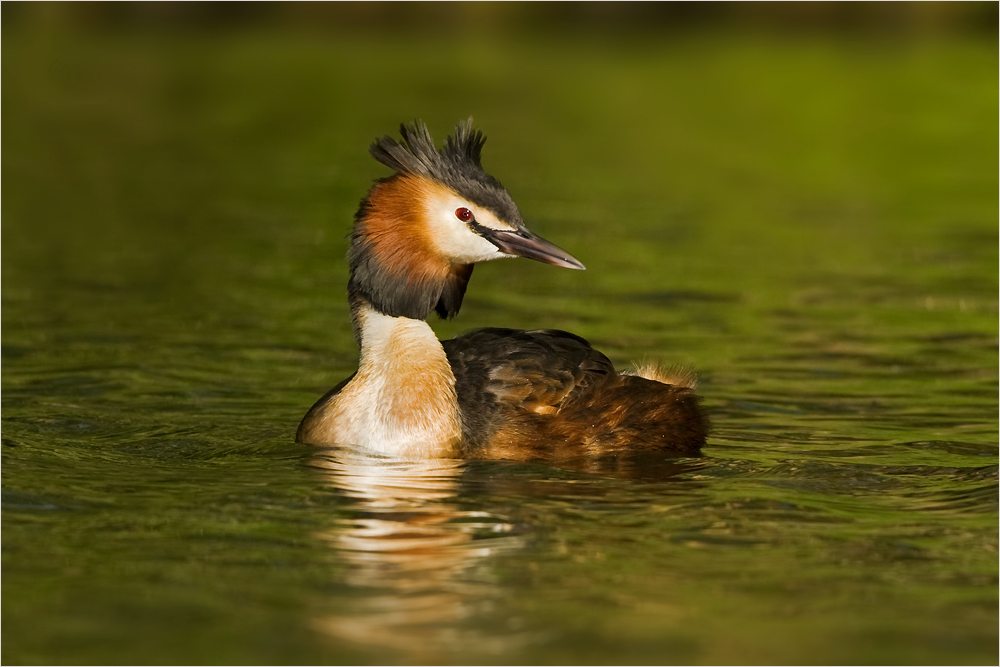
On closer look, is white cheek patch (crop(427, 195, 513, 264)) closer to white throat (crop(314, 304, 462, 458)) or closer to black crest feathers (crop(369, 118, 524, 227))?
black crest feathers (crop(369, 118, 524, 227))

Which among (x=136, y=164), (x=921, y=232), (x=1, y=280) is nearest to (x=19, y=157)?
(x=136, y=164)

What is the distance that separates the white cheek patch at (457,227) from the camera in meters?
9.31

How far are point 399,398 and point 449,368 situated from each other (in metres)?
0.39

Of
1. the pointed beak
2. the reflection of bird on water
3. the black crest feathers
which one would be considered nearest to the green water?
the reflection of bird on water

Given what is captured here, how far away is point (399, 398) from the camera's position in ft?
30.7

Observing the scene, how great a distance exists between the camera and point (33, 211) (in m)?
19.3

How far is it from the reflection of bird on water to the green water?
0.02 metres

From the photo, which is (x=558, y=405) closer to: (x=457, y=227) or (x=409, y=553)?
(x=457, y=227)

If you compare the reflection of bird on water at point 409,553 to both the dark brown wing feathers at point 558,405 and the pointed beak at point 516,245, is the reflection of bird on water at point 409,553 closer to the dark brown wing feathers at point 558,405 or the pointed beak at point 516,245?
the dark brown wing feathers at point 558,405

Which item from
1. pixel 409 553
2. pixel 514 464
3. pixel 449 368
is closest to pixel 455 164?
pixel 449 368

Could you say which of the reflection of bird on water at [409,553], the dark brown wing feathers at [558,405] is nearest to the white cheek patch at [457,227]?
the dark brown wing feathers at [558,405]

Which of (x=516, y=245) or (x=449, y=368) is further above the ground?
(x=516, y=245)

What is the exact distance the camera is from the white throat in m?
9.29

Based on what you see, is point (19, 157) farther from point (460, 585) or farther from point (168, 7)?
point (168, 7)
